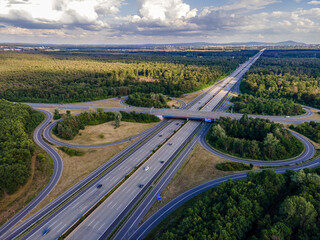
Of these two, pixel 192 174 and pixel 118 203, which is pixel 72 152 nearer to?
pixel 118 203

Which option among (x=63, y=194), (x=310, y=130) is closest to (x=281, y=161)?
(x=310, y=130)

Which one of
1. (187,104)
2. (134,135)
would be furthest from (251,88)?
(134,135)

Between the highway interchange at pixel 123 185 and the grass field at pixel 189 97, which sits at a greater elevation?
the grass field at pixel 189 97

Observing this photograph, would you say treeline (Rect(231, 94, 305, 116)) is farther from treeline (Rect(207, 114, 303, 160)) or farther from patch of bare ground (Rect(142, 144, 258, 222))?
patch of bare ground (Rect(142, 144, 258, 222))

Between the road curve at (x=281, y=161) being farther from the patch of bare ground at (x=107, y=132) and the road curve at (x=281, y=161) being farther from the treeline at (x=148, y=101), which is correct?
the treeline at (x=148, y=101)

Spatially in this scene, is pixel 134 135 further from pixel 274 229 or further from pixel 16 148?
pixel 274 229

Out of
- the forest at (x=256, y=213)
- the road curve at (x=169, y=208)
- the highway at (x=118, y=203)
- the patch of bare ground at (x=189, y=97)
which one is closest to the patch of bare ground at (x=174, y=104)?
the patch of bare ground at (x=189, y=97)
